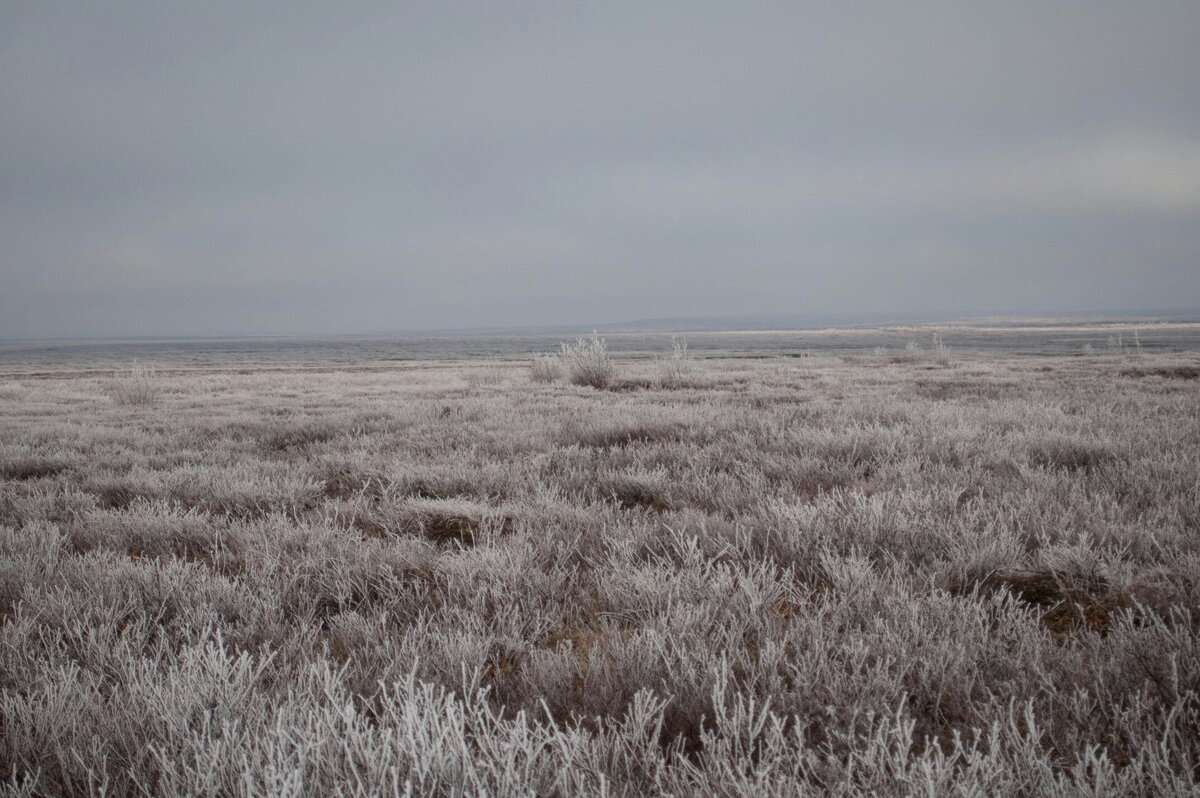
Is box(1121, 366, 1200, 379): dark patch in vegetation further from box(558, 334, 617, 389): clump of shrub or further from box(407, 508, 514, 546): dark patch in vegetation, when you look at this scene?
box(407, 508, 514, 546): dark patch in vegetation

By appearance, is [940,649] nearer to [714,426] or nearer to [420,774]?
[420,774]

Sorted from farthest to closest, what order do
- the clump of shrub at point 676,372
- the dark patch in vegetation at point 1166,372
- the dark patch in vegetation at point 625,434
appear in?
the clump of shrub at point 676,372 → the dark patch in vegetation at point 1166,372 → the dark patch in vegetation at point 625,434

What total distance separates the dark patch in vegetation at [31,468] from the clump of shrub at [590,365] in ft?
Result: 33.0

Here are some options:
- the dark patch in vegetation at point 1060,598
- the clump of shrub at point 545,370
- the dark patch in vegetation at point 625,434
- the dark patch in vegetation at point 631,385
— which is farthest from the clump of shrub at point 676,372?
the dark patch in vegetation at point 1060,598

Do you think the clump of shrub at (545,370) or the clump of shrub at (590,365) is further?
the clump of shrub at (545,370)

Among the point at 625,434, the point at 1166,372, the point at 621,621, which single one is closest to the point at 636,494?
the point at 621,621

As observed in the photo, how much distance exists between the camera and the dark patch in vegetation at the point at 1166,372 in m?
14.4

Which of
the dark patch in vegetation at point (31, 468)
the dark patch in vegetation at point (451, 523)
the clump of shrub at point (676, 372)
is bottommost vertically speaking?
the dark patch in vegetation at point (451, 523)

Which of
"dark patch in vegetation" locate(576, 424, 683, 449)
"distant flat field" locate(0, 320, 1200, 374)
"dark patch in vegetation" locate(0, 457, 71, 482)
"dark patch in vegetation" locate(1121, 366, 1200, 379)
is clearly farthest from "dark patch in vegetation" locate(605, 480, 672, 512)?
"distant flat field" locate(0, 320, 1200, 374)

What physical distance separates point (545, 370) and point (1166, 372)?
51.8ft

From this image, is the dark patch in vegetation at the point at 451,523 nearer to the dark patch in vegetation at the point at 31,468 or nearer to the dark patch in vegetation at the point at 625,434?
the dark patch in vegetation at the point at 625,434

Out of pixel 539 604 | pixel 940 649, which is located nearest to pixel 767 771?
pixel 940 649

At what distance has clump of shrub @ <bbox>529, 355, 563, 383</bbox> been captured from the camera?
1612 cm

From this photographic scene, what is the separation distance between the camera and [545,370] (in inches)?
642
